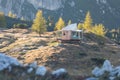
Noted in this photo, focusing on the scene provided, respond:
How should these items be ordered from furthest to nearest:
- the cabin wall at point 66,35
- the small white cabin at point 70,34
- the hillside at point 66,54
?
the small white cabin at point 70,34, the cabin wall at point 66,35, the hillside at point 66,54

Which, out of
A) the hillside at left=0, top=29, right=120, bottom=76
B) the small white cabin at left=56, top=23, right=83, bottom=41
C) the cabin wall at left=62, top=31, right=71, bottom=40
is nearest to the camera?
the hillside at left=0, top=29, right=120, bottom=76

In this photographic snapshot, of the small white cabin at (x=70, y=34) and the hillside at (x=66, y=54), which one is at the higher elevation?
the small white cabin at (x=70, y=34)

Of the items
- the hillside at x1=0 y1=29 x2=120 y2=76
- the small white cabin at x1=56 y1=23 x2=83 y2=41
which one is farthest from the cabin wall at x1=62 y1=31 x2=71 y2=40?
the hillside at x1=0 y1=29 x2=120 y2=76

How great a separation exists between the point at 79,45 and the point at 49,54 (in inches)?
524

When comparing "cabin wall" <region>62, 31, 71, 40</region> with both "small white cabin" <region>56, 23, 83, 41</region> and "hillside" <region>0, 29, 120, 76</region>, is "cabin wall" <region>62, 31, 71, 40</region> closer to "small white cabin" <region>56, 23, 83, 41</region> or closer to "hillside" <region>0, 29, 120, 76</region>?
"small white cabin" <region>56, 23, 83, 41</region>

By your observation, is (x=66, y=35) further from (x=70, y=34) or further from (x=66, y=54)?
(x=66, y=54)

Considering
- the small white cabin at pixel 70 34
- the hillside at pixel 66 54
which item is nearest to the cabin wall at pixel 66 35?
the small white cabin at pixel 70 34

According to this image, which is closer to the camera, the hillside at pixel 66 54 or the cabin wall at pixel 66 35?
the hillside at pixel 66 54

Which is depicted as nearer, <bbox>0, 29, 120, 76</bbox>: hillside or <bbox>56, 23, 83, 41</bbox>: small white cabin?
<bbox>0, 29, 120, 76</bbox>: hillside

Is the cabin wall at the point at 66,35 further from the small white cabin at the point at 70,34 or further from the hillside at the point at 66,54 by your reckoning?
the hillside at the point at 66,54

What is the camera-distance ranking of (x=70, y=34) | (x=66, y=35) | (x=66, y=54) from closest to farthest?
(x=66, y=54)
(x=70, y=34)
(x=66, y=35)

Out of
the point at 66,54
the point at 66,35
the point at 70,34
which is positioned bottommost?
the point at 66,54

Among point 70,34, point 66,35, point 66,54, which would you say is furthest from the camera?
point 66,35

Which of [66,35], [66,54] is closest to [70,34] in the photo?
[66,35]
